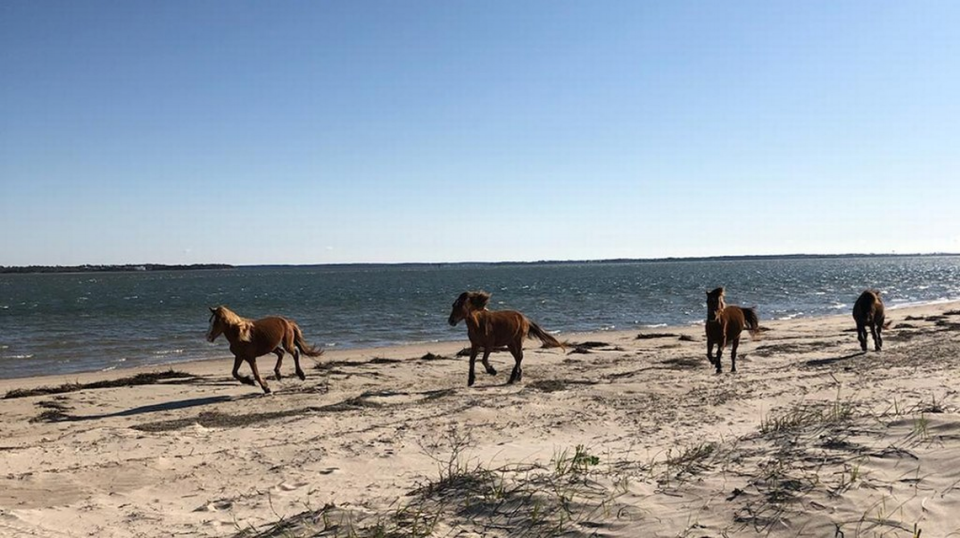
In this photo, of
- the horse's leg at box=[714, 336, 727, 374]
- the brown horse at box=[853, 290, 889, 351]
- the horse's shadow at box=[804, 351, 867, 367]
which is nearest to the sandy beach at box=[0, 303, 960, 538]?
the horse's shadow at box=[804, 351, 867, 367]

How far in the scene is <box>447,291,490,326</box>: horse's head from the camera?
1203 centimetres

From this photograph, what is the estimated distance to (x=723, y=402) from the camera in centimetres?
987

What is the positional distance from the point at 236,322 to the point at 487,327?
4.43 m

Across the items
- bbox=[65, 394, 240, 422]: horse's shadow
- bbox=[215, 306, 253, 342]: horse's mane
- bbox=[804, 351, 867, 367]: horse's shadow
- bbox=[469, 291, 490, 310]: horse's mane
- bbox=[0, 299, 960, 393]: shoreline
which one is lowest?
bbox=[0, 299, 960, 393]: shoreline

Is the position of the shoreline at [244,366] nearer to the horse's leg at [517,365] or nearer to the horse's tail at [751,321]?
the horse's leg at [517,365]

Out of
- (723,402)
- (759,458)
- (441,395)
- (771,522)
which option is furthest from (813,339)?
(771,522)

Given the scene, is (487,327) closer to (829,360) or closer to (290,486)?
(290,486)

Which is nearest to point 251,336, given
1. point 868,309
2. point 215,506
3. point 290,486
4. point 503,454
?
point 290,486

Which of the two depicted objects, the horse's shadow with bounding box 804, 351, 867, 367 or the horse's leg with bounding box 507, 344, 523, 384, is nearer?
the horse's leg with bounding box 507, 344, 523, 384

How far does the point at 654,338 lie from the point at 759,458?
712 inches

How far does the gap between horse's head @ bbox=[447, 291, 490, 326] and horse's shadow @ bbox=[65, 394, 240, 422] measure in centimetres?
375

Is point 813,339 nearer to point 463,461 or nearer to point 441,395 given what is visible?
point 441,395

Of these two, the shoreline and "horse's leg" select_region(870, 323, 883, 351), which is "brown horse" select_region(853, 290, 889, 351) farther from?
the shoreline

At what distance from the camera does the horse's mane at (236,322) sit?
1195 cm
